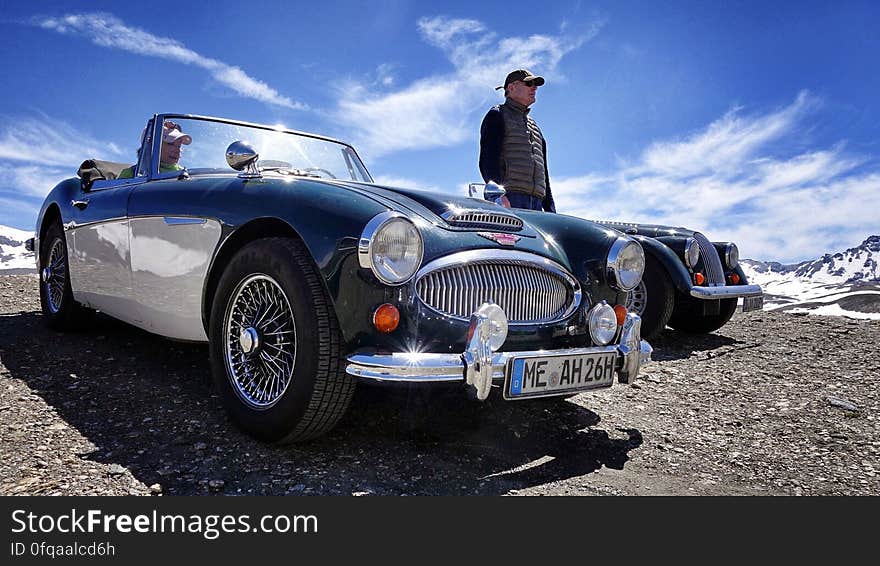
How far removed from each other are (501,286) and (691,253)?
344cm

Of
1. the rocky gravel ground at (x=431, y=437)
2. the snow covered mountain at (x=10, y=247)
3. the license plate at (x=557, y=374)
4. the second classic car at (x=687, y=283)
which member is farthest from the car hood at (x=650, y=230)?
the snow covered mountain at (x=10, y=247)

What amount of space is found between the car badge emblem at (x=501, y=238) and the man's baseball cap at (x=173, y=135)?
218 centimetres

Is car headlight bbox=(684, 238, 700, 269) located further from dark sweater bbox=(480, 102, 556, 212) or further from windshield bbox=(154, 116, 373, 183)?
windshield bbox=(154, 116, 373, 183)

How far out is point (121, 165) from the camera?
5992 mm

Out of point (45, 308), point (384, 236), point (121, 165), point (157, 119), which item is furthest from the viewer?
point (121, 165)

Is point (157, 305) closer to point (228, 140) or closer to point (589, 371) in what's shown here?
point (228, 140)

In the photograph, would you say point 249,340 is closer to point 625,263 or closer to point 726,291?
point 625,263

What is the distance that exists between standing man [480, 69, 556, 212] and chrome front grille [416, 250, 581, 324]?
225 centimetres

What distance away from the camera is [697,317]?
5812 mm

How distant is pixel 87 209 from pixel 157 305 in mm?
1438

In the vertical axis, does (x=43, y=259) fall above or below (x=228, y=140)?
below

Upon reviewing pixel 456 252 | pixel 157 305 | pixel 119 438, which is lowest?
pixel 119 438

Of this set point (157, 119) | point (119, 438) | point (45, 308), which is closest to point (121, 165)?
point (45, 308)

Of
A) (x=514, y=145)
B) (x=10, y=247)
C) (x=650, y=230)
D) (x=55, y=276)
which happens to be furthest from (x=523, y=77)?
(x=10, y=247)
